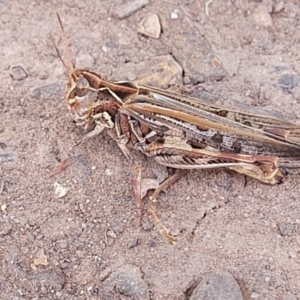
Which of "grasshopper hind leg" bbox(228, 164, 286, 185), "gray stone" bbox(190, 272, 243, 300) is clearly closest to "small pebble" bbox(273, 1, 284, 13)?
"grasshopper hind leg" bbox(228, 164, 286, 185)

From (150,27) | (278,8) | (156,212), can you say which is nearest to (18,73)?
(150,27)

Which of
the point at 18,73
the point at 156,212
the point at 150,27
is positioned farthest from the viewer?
the point at 150,27

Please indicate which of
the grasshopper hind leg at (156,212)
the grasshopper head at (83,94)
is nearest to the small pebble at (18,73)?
the grasshopper head at (83,94)

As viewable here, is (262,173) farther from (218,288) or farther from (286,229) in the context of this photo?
(218,288)

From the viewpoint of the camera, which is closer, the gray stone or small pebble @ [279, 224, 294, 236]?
the gray stone

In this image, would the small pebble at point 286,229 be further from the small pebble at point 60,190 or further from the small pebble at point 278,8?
the small pebble at point 278,8

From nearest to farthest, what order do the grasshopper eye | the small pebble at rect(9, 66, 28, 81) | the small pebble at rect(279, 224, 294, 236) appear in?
the small pebble at rect(279, 224, 294, 236), the grasshopper eye, the small pebble at rect(9, 66, 28, 81)

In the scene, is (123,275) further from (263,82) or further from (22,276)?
(263,82)

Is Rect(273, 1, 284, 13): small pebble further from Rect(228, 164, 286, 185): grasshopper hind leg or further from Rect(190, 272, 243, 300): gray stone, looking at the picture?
Rect(190, 272, 243, 300): gray stone
